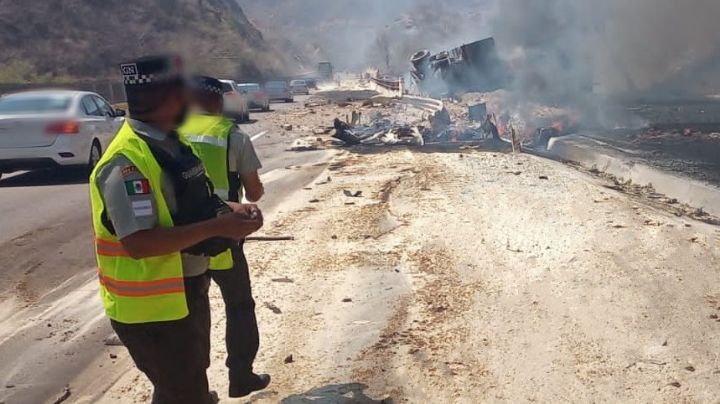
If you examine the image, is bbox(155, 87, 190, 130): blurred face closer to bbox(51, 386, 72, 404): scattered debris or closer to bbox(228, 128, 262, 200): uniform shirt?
bbox(228, 128, 262, 200): uniform shirt

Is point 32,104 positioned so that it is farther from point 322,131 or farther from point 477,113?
point 477,113

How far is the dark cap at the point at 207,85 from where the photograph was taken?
3004 millimetres

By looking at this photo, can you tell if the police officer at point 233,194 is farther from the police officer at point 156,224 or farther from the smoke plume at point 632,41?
the smoke plume at point 632,41

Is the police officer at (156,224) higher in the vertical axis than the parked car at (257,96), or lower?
higher

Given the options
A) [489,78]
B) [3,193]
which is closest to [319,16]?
[489,78]

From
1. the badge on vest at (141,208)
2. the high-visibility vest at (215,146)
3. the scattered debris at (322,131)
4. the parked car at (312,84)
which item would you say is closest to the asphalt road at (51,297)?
the high-visibility vest at (215,146)

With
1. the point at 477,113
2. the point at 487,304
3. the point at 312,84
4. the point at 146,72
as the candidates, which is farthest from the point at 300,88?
the point at 146,72

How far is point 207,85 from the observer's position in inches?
131

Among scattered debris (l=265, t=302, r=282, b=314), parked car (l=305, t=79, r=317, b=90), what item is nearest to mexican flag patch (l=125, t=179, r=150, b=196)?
scattered debris (l=265, t=302, r=282, b=314)

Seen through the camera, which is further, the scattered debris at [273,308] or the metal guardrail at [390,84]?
the metal guardrail at [390,84]

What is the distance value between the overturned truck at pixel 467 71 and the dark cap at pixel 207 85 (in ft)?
88.2

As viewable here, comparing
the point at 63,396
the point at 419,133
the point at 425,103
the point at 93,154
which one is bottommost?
the point at 425,103

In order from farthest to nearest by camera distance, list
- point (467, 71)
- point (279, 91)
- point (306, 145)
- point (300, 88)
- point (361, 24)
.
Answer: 1. point (361, 24)
2. point (300, 88)
3. point (279, 91)
4. point (467, 71)
5. point (306, 145)

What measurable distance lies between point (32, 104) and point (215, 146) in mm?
9743
